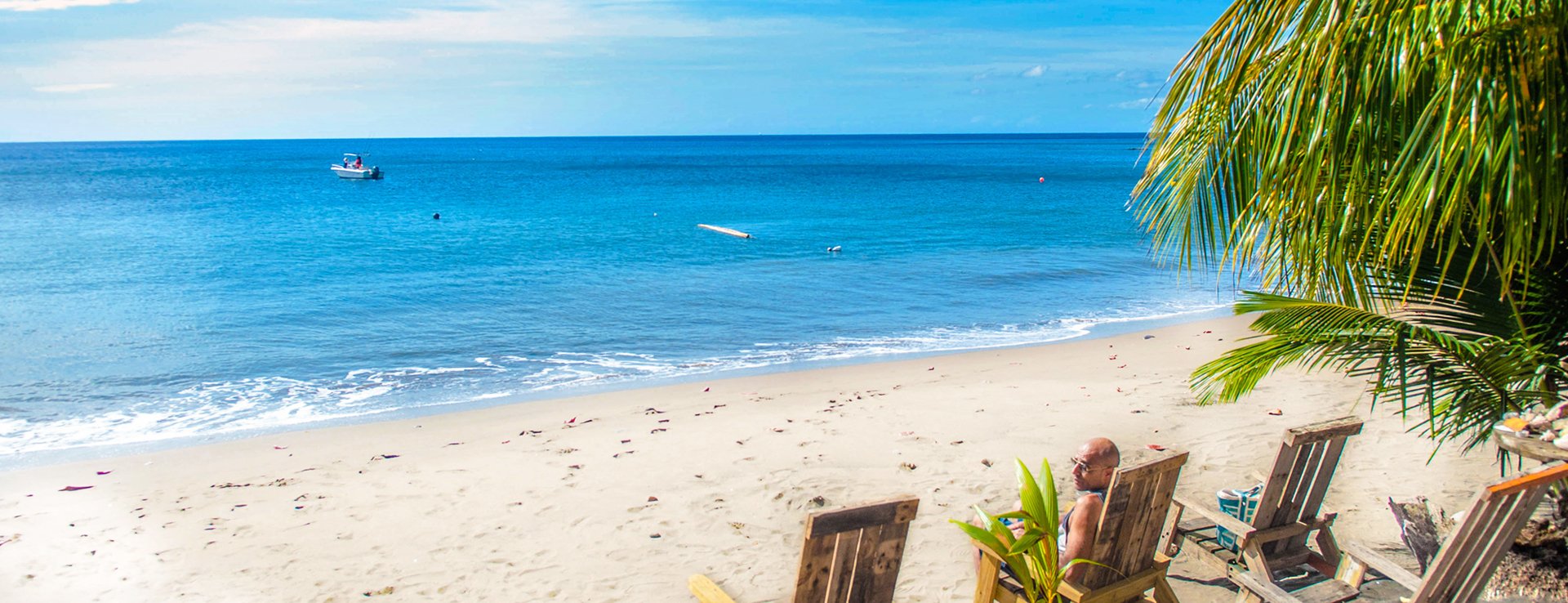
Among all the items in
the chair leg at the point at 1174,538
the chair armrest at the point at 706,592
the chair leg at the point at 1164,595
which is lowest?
the chair leg at the point at 1174,538

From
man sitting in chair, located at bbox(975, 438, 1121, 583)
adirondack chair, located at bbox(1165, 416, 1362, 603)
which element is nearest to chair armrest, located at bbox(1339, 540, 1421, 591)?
adirondack chair, located at bbox(1165, 416, 1362, 603)

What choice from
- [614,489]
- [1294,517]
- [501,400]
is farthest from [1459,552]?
[501,400]

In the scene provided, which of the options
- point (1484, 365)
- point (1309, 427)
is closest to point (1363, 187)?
point (1484, 365)

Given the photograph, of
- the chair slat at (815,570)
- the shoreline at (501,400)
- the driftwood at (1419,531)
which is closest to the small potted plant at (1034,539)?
the chair slat at (815,570)

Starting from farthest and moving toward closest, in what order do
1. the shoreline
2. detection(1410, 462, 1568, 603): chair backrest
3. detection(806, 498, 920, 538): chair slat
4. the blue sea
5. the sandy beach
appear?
the blue sea
the shoreline
the sandy beach
detection(806, 498, 920, 538): chair slat
detection(1410, 462, 1568, 603): chair backrest

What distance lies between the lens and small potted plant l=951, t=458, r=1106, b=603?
3.88 metres

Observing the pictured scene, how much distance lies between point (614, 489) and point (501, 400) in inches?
210

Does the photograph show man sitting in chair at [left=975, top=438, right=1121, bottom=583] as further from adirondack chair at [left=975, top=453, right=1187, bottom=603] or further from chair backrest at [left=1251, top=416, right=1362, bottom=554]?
chair backrest at [left=1251, top=416, right=1362, bottom=554]

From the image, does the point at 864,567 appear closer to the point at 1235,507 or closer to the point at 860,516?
the point at 860,516

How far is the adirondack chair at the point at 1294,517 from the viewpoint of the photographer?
15.7 feet

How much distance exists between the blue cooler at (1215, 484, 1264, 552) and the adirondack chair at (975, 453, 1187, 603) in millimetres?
1333

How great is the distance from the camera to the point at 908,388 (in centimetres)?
1163

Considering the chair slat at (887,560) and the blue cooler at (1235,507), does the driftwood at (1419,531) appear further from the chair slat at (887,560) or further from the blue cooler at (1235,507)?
the chair slat at (887,560)

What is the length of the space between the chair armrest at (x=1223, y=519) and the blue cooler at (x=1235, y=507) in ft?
0.53
